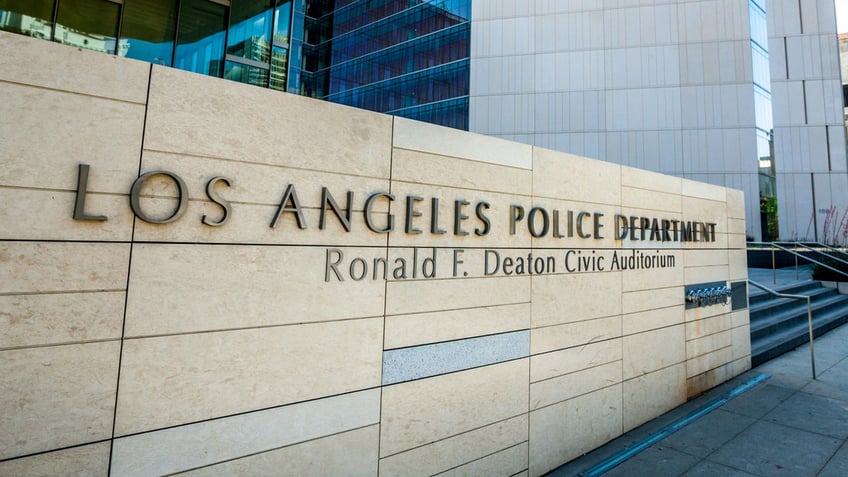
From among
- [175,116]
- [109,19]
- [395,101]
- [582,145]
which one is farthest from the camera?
[395,101]

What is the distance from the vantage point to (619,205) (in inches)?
200

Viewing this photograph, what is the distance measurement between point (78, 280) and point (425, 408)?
2.47m

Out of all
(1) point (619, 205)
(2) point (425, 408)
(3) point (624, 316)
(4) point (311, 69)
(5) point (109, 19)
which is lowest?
(2) point (425, 408)

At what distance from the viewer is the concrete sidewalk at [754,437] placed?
403 centimetres

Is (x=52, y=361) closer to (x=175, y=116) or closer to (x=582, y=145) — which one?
(x=175, y=116)

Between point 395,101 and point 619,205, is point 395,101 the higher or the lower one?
the higher one

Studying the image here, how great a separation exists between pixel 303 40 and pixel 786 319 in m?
39.9

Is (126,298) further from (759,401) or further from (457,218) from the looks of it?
(759,401)

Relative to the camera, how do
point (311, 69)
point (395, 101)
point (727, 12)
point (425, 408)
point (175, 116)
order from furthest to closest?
point (311, 69)
point (395, 101)
point (727, 12)
point (425, 408)
point (175, 116)

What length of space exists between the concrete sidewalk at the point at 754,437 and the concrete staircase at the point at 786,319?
1164 mm

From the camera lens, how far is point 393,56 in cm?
3173

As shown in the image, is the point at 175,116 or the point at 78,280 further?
the point at 175,116

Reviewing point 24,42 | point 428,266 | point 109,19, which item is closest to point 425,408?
point 428,266

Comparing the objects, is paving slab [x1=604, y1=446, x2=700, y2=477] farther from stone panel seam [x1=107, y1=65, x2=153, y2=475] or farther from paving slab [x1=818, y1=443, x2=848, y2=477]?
stone panel seam [x1=107, y1=65, x2=153, y2=475]
